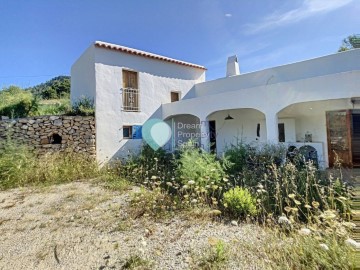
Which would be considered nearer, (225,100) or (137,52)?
(225,100)

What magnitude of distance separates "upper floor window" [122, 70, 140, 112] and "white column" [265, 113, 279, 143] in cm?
785

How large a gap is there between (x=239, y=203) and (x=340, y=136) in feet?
26.4

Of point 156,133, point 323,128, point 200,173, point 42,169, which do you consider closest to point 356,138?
point 323,128

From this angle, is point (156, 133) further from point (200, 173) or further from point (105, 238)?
point (105, 238)

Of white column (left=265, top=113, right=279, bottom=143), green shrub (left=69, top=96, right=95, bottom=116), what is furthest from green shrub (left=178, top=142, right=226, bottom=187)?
green shrub (left=69, top=96, right=95, bottom=116)

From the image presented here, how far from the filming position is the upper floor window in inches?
509

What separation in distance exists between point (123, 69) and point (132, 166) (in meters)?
6.18

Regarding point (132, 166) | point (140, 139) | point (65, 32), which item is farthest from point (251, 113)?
point (65, 32)

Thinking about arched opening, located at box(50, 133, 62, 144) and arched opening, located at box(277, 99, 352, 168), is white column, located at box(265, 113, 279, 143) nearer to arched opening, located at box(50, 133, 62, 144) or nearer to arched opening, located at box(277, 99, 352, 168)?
arched opening, located at box(277, 99, 352, 168)

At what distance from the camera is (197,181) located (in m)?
6.27

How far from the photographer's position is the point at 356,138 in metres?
9.58

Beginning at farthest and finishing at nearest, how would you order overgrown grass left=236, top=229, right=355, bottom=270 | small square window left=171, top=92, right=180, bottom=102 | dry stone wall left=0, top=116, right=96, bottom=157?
1. small square window left=171, top=92, right=180, bottom=102
2. dry stone wall left=0, top=116, right=96, bottom=157
3. overgrown grass left=236, top=229, right=355, bottom=270

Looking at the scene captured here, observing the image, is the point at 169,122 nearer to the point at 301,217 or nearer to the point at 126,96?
the point at 126,96

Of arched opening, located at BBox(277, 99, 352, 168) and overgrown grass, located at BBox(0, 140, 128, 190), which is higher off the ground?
arched opening, located at BBox(277, 99, 352, 168)
